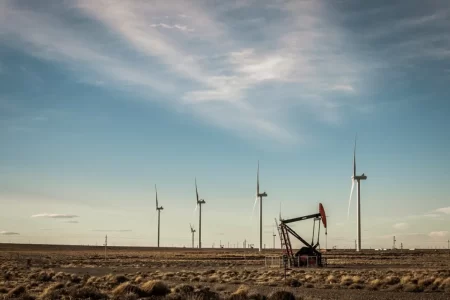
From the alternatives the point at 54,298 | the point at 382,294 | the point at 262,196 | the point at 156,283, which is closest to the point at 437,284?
the point at 382,294

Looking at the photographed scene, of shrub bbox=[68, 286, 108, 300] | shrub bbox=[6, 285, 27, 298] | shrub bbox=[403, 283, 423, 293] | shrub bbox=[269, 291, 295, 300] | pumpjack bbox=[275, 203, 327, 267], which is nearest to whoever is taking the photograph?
shrub bbox=[269, 291, 295, 300]

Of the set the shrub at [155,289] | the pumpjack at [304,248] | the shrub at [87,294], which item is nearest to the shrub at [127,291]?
the shrub at [155,289]

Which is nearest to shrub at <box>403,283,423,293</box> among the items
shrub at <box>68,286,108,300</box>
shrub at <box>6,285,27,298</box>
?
shrub at <box>68,286,108,300</box>

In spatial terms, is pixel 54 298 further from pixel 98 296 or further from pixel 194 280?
pixel 194 280

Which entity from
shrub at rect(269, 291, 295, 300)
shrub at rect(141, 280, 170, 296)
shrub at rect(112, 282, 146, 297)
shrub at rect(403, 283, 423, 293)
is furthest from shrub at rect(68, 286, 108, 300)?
shrub at rect(403, 283, 423, 293)

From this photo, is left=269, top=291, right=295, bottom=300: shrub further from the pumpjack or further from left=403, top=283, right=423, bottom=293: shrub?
the pumpjack

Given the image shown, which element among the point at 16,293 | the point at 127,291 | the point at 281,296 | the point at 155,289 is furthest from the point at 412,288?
the point at 16,293

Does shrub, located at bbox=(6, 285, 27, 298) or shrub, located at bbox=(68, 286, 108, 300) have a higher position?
→ shrub, located at bbox=(68, 286, 108, 300)

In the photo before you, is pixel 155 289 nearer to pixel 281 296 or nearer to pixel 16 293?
pixel 281 296

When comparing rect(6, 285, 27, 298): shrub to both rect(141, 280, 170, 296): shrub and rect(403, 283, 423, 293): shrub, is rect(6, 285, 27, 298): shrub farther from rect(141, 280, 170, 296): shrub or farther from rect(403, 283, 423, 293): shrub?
rect(403, 283, 423, 293): shrub

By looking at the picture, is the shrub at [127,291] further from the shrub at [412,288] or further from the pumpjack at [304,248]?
the pumpjack at [304,248]

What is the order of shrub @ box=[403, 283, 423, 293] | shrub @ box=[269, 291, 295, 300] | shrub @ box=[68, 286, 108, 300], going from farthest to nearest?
shrub @ box=[403, 283, 423, 293] → shrub @ box=[68, 286, 108, 300] → shrub @ box=[269, 291, 295, 300]

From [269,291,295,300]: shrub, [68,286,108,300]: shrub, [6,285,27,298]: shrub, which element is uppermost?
[269,291,295,300]: shrub

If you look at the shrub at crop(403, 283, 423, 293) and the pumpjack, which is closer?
the shrub at crop(403, 283, 423, 293)
